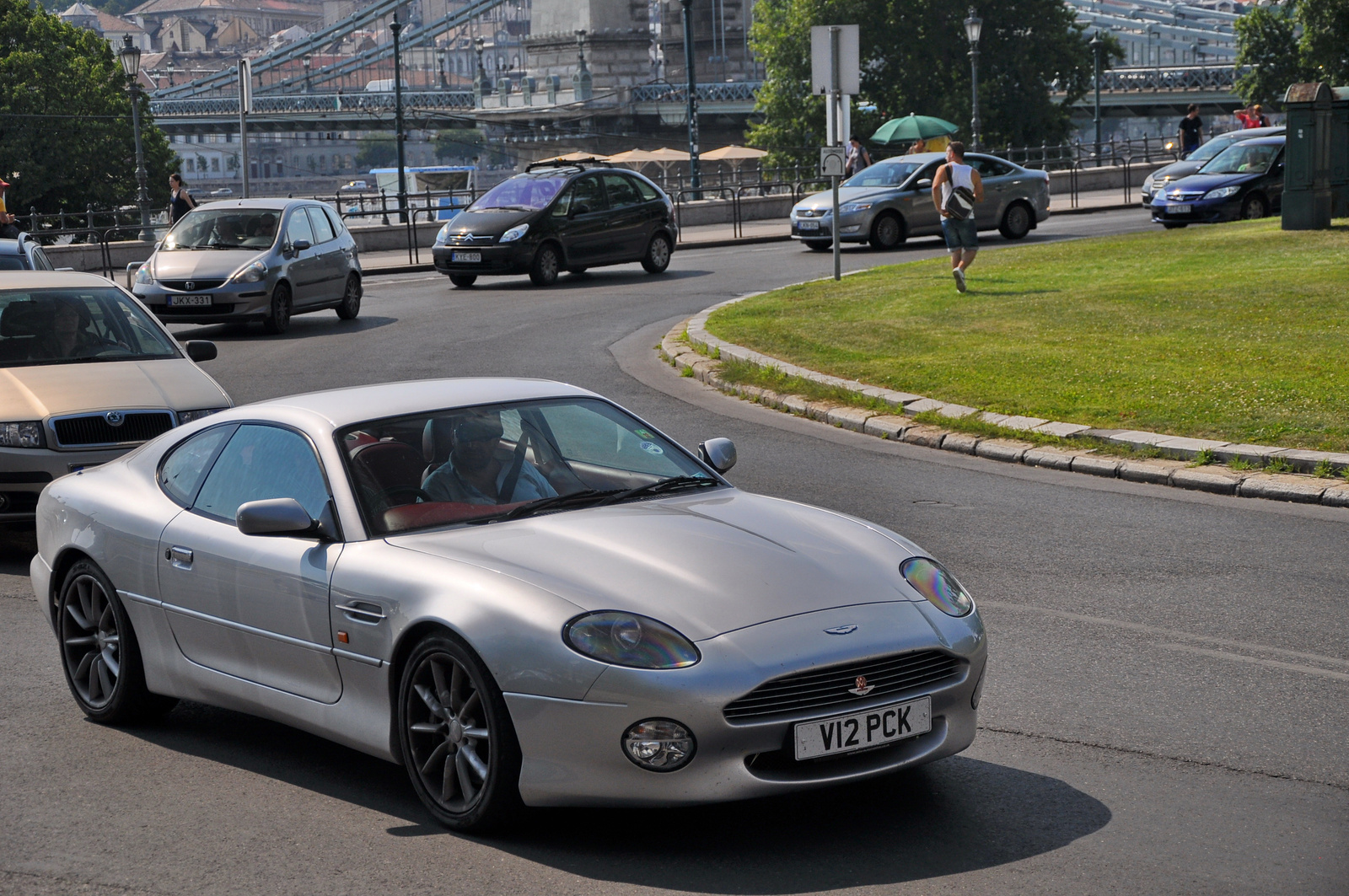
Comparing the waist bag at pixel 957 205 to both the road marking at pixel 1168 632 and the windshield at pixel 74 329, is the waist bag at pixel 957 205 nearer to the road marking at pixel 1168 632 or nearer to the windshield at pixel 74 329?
the windshield at pixel 74 329

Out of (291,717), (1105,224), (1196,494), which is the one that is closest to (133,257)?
(1105,224)

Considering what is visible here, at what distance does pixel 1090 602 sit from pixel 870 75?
7177 centimetres

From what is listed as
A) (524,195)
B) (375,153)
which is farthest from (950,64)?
(375,153)

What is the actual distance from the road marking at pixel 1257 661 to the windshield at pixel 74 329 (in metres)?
6.37

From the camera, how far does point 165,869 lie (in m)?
4.52

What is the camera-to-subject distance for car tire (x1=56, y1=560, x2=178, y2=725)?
596 cm

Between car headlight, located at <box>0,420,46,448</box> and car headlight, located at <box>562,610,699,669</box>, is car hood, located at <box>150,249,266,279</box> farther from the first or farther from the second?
car headlight, located at <box>562,610,699,669</box>

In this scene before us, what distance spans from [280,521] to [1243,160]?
2823cm

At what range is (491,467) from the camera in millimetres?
5453

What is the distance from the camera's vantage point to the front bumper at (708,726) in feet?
14.3

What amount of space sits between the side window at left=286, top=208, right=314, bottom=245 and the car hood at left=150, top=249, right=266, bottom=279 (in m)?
0.54

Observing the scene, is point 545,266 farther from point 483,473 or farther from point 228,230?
point 483,473

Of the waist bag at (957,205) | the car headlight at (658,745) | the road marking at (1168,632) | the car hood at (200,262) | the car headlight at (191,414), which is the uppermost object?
the waist bag at (957,205)

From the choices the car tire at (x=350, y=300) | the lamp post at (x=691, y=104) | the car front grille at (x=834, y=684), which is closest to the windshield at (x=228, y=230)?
the car tire at (x=350, y=300)
